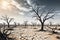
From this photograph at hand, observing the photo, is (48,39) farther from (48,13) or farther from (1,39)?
(48,13)

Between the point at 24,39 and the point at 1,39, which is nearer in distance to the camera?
the point at 1,39

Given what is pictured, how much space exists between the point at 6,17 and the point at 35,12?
112 ft

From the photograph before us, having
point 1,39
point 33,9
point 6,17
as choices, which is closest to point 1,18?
point 6,17

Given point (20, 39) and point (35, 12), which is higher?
point (35, 12)

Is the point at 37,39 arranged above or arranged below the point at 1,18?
below

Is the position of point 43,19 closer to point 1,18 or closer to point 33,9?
point 33,9

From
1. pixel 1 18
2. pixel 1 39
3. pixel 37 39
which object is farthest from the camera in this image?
pixel 1 18

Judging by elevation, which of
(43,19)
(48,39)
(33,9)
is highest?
(33,9)

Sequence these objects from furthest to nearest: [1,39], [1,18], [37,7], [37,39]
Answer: [1,18] → [37,7] → [37,39] → [1,39]

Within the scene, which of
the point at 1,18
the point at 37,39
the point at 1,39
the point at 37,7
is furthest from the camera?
the point at 1,18

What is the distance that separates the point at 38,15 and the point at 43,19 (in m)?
2.49

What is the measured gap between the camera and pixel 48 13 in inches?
1818

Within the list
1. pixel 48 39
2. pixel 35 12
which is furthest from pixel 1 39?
pixel 35 12

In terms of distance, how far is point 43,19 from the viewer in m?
45.3
